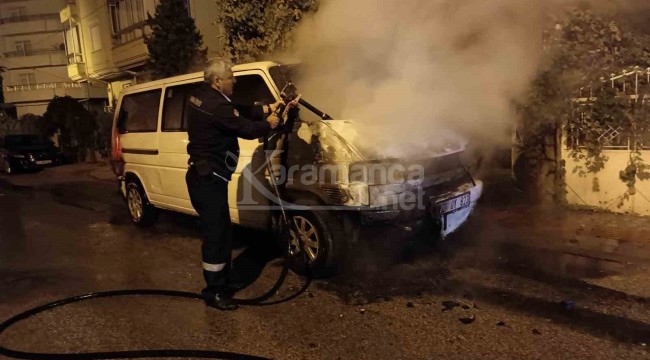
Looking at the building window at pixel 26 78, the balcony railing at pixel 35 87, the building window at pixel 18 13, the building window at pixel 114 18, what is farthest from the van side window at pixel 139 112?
the building window at pixel 18 13

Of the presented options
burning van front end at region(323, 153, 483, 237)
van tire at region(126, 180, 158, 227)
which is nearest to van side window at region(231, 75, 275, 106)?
burning van front end at region(323, 153, 483, 237)

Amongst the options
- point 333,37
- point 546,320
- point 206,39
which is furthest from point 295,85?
point 206,39

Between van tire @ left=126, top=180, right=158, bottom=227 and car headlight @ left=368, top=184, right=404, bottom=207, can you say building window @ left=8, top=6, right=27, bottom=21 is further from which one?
car headlight @ left=368, top=184, right=404, bottom=207

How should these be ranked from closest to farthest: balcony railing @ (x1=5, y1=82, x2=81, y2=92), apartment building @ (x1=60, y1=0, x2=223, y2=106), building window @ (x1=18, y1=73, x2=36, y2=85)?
apartment building @ (x1=60, y1=0, x2=223, y2=106) < balcony railing @ (x1=5, y1=82, x2=81, y2=92) < building window @ (x1=18, y1=73, x2=36, y2=85)

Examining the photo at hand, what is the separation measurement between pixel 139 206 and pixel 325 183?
3.68m

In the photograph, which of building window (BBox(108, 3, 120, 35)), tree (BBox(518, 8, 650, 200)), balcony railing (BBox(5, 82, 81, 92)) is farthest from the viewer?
balcony railing (BBox(5, 82, 81, 92))

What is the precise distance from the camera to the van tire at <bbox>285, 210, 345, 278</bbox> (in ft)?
15.2

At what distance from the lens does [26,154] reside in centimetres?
1802

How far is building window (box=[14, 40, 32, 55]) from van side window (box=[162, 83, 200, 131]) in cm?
3883

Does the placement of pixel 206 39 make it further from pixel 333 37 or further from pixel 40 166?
pixel 333 37

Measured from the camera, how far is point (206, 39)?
53.8ft

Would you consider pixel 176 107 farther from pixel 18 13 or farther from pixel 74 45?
pixel 18 13

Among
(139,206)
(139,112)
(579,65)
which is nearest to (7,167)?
(139,206)

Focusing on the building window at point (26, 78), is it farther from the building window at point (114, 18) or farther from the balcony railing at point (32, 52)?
the building window at point (114, 18)
